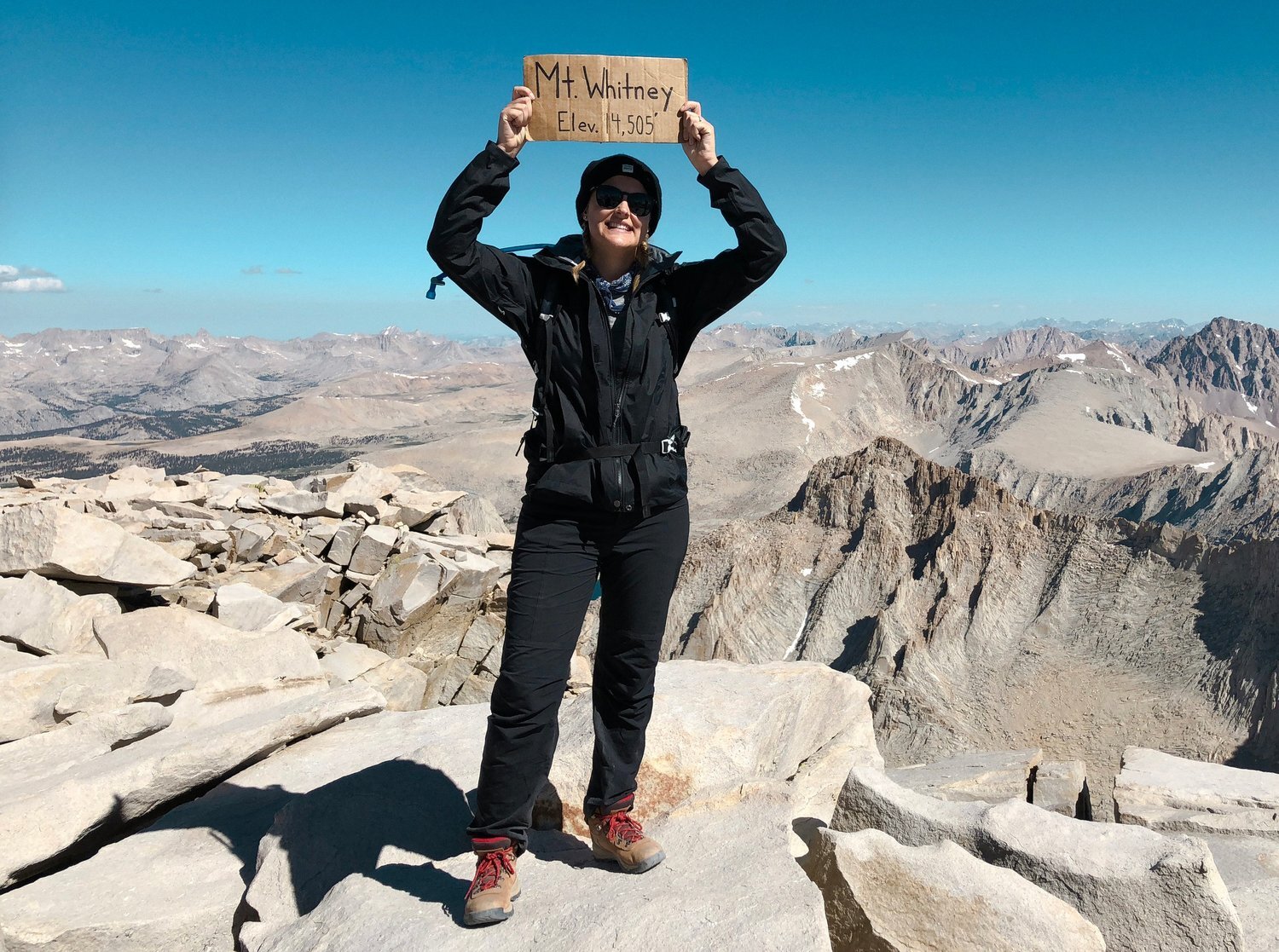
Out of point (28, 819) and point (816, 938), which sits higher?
point (816, 938)

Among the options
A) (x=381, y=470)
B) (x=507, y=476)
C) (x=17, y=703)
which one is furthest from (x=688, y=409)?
(x=17, y=703)

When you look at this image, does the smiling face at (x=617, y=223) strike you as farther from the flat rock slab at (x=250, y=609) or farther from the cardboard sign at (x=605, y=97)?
the flat rock slab at (x=250, y=609)

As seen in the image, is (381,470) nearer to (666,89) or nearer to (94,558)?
(94,558)

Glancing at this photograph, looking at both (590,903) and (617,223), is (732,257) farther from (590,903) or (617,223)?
(590,903)

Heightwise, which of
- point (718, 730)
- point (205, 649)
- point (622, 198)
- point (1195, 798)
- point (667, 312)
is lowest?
point (1195, 798)

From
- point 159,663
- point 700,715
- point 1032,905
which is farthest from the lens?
point 159,663

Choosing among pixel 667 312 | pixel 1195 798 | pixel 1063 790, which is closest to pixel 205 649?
pixel 667 312

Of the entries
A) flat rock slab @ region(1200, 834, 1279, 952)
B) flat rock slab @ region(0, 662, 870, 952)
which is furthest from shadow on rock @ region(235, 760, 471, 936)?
flat rock slab @ region(1200, 834, 1279, 952)
